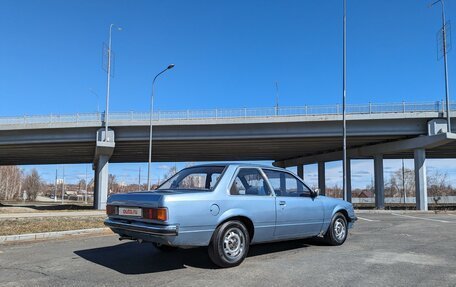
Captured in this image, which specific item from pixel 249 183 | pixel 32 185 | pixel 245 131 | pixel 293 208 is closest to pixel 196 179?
pixel 249 183

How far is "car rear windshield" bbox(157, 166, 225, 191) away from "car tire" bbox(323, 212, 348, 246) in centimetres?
291

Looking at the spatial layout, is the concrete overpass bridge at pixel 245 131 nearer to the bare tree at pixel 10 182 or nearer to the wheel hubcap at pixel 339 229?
the wheel hubcap at pixel 339 229

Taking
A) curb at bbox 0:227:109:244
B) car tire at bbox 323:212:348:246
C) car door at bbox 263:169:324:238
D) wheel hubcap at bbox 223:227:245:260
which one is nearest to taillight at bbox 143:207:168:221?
wheel hubcap at bbox 223:227:245:260

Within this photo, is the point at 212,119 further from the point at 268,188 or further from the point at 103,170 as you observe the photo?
the point at 268,188

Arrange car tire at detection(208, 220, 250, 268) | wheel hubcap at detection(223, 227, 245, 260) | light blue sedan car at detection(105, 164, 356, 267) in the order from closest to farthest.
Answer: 1. light blue sedan car at detection(105, 164, 356, 267)
2. car tire at detection(208, 220, 250, 268)
3. wheel hubcap at detection(223, 227, 245, 260)

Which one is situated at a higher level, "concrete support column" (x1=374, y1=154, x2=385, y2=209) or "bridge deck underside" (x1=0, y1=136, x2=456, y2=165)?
"bridge deck underside" (x1=0, y1=136, x2=456, y2=165)

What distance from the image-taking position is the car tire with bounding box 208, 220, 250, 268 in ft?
19.8

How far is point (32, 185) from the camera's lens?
101 meters

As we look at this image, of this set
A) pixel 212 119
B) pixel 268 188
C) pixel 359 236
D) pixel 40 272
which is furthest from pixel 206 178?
pixel 212 119

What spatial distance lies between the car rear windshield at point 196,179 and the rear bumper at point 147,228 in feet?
3.37

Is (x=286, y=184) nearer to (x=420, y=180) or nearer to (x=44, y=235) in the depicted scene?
(x=44, y=235)

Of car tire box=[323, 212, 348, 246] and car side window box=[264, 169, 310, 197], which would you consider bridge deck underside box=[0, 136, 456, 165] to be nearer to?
car tire box=[323, 212, 348, 246]

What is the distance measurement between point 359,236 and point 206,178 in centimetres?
518

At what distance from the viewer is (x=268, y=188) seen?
23.5 ft
